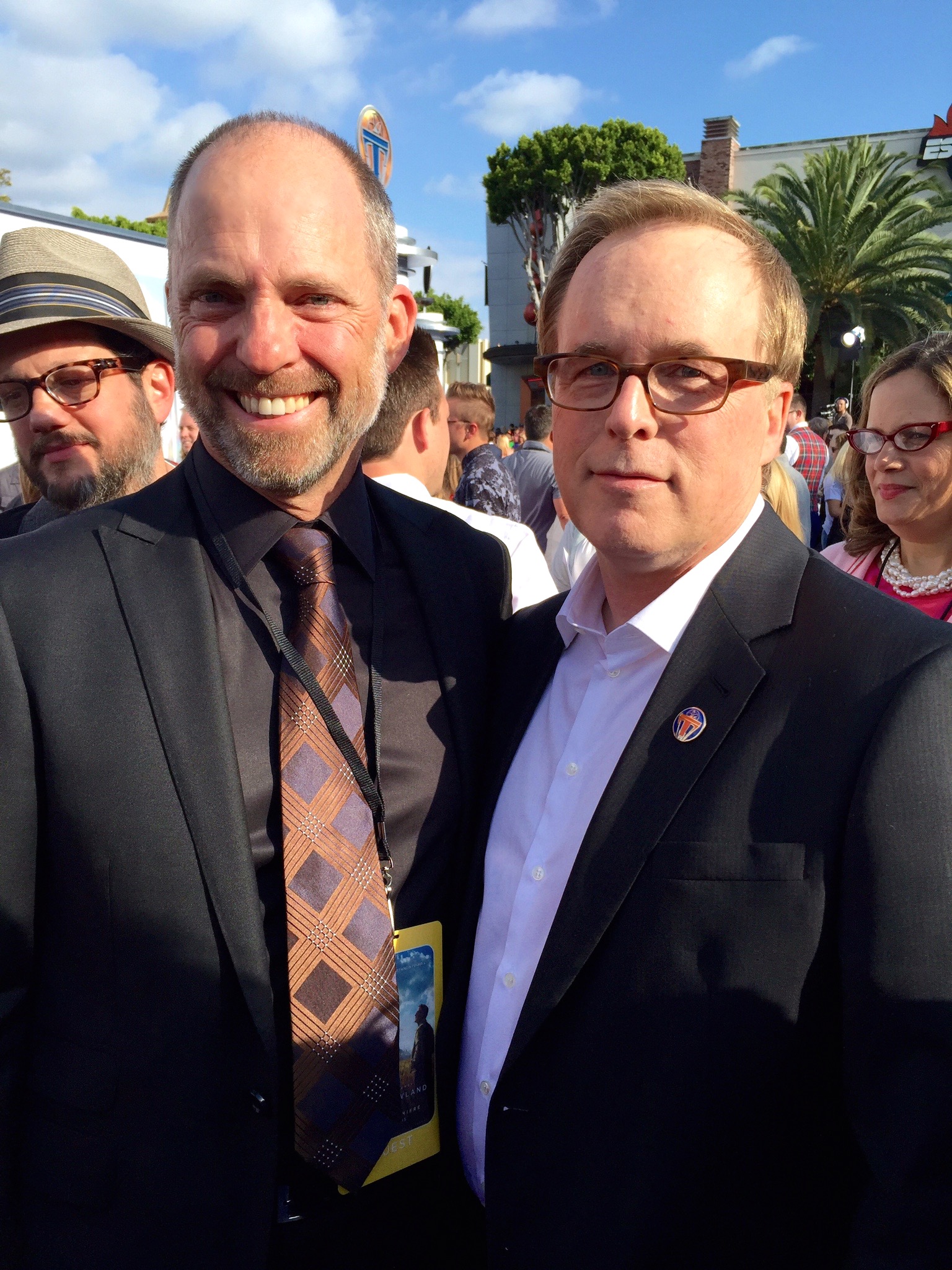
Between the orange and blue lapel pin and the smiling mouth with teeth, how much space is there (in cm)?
91

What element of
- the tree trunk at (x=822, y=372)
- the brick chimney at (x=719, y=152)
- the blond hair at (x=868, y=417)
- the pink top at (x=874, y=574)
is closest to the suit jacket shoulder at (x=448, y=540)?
the pink top at (x=874, y=574)

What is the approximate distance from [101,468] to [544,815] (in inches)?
67.1

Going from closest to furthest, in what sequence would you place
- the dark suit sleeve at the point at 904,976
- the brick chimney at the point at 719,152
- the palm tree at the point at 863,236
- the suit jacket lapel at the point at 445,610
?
the dark suit sleeve at the point at 904,976 → the suit jacket lapel at the point at 445,610 → the palm tree at the point at 863,236 → the brick chimney at the point at 719,152

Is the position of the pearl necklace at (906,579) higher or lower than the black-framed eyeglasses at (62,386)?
lower

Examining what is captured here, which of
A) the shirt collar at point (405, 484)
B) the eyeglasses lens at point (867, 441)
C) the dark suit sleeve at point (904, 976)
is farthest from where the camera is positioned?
the shirt collar at point (405, 484)

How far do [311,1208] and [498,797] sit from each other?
76 cm

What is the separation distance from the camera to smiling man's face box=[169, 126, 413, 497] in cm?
166

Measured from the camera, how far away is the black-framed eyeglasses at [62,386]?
99.1 inches

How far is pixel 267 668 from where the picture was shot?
1.68 m

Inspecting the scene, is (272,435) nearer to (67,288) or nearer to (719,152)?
(67,288)

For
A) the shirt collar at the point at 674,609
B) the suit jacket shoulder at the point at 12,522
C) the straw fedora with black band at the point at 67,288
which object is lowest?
the shirt collar at the point at 674,609

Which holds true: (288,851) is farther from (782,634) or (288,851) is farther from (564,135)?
(564,135)

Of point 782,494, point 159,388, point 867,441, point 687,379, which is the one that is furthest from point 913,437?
point 159,388

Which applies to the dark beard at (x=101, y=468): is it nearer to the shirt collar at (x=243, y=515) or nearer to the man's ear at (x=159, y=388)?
the man's ear at (x=159, y=388)
